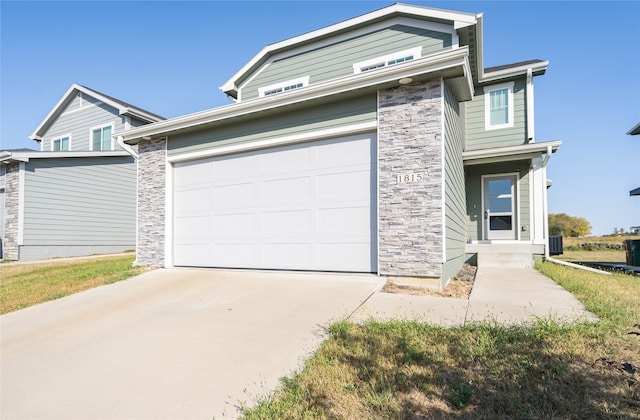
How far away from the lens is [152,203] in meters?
8.38

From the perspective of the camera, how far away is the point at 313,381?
8.68 ft

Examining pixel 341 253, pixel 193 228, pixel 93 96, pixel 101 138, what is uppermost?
pixel 93 96

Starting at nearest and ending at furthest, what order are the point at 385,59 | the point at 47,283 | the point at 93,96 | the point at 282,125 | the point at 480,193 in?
the point at 282,125
the point at 47,283
the point at 385,59
the point at 480,193
the point at 93,96

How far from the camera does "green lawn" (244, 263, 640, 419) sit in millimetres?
2180

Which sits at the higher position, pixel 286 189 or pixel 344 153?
pixel 344 153

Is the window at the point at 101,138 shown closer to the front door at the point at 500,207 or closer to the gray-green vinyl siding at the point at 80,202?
the gray-green vinyl siding at the point at 80,202

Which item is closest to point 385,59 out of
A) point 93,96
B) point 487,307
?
point 487,307

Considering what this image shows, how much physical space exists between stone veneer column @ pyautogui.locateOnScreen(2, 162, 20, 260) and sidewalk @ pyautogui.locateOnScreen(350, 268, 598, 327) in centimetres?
1496

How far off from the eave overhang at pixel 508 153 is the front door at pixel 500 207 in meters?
0.96

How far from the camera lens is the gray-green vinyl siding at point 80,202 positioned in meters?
13.1

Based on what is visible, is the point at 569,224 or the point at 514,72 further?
the point at 569,224

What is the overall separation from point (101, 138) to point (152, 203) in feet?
36.1

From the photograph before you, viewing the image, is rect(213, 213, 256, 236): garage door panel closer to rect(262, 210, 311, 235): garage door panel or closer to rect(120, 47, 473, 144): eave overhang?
rect(262, 210, 311, 235): garage door panel

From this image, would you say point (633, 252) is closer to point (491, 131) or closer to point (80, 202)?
point (491, 131)
